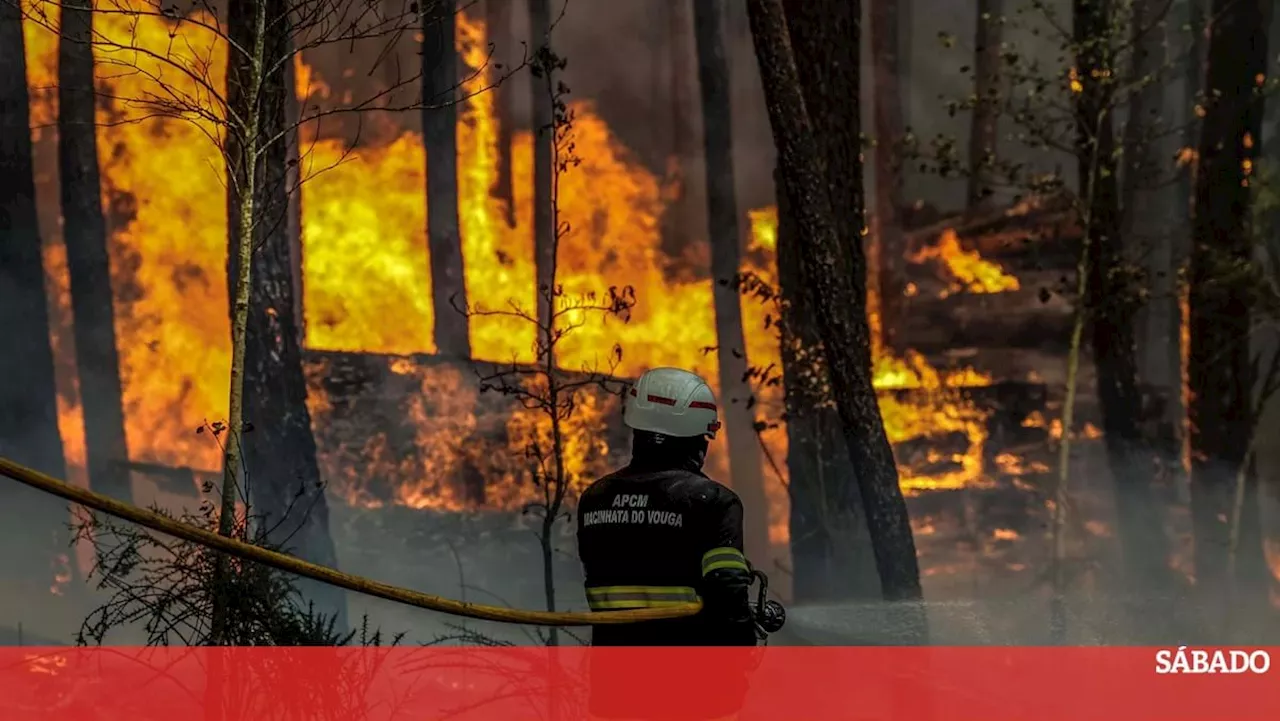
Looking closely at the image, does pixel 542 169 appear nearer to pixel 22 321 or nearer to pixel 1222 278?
pixel 22 321

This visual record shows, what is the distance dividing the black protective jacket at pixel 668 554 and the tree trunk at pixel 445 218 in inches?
213

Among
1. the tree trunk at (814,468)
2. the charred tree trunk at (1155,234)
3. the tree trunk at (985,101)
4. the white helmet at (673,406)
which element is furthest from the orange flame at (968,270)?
the white helmet at (673,406)

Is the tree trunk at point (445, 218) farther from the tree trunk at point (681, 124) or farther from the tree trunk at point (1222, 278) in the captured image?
the tree trunk at point (1222, 278)

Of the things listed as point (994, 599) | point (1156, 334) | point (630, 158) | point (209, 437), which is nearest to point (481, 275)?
point (630, 158)

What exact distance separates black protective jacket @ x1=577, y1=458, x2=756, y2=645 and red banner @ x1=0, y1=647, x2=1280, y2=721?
2.11 metres

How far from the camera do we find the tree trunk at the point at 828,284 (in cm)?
680

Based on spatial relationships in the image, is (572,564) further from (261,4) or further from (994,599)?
(261,4)

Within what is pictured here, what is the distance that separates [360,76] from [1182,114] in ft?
23.8

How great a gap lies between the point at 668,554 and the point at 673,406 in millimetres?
508

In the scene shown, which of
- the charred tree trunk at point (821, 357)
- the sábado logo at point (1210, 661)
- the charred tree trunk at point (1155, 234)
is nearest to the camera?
the charred tree trunk at point (821, 357)

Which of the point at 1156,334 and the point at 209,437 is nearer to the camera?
the point at 209,437

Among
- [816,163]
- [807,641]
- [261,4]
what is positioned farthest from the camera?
[807,641]

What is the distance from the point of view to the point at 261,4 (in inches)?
184

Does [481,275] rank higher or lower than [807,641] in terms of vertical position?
higher
